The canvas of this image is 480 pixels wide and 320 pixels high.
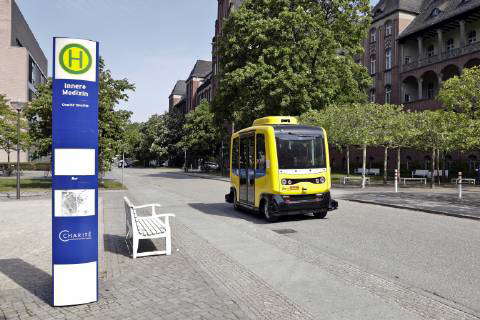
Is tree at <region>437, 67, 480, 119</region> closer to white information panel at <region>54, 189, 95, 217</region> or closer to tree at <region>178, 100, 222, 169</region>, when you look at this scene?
white information panel at <region>54, 189, 95, 217</region>

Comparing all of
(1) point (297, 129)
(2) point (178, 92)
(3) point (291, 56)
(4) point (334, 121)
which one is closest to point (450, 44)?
(3) point (291, 56)

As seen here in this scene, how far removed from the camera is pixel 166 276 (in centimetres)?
583

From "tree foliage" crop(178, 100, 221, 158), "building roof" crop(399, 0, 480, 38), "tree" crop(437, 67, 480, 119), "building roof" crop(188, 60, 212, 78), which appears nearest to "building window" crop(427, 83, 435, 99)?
"building roof" crop(399, 0, 480, 38)

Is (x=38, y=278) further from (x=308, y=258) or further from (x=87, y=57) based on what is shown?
(x=308, y=258)

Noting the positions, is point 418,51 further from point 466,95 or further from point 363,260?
point 363,260

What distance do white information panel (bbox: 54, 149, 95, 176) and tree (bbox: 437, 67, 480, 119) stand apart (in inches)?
603

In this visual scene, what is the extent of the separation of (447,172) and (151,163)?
75.1 m

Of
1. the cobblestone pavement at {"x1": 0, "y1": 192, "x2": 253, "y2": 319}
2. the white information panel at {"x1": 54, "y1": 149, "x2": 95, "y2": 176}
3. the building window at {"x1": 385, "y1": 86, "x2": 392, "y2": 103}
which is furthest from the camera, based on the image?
the building window at {"x1": 385, "y1": 86, "x2": 392, "y2": 103}

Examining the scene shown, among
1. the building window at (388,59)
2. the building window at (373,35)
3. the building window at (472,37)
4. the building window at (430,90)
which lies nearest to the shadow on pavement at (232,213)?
the building window at (472,37)

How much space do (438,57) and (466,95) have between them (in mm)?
24986

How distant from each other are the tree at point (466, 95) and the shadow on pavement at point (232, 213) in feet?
28.4

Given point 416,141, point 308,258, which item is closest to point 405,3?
point 416,141

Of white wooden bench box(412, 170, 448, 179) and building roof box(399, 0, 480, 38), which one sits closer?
white wooden bench box(412, 170, 448, 179)

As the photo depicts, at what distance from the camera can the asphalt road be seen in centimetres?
473
